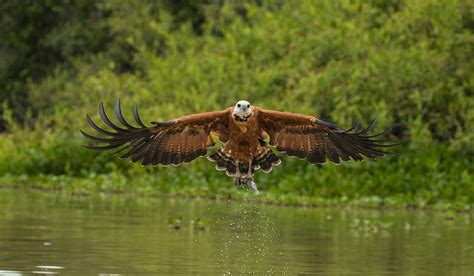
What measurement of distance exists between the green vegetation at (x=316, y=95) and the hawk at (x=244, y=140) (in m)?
7.00

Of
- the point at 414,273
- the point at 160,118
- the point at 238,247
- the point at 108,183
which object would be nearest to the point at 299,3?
the point at 160,118

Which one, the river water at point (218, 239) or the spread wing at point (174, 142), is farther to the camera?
the river water at point (218, 239)

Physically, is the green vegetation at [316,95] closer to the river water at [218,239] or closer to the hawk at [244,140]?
the river water at [218,239]

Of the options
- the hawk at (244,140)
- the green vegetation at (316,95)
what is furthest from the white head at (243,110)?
the green vegetation at (316,95)

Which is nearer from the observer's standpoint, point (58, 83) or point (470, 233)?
point (470, 233)

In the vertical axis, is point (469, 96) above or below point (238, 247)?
above

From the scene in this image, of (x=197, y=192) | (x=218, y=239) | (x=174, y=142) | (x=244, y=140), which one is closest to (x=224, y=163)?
(x=244, y=140)

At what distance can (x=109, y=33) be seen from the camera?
29.8m

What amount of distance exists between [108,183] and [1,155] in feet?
9.58

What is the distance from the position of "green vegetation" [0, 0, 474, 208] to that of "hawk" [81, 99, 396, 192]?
275 inches

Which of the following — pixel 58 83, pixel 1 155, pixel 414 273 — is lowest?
pixel 414 273

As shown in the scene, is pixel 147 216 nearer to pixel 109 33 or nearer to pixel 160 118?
pixel 160 118

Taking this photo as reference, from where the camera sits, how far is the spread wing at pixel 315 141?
11.5m

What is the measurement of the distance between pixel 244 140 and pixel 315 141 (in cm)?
82
